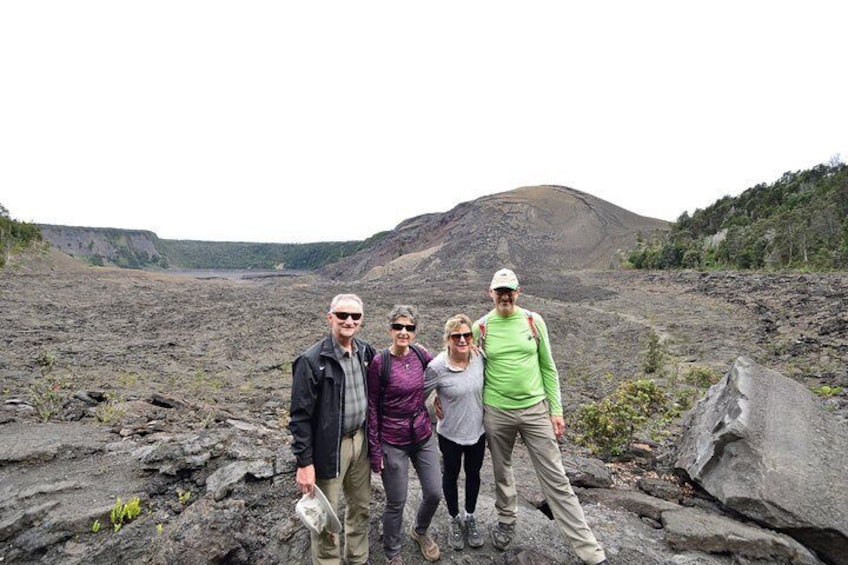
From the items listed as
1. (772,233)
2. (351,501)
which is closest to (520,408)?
(351,501)

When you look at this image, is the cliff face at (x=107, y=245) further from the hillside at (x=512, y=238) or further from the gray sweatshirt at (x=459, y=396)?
the gray sweatshirt at (x=459, y=396)

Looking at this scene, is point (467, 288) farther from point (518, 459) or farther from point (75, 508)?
point (75, 508)

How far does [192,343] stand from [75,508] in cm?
1130

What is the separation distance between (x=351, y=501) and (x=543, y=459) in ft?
4.78

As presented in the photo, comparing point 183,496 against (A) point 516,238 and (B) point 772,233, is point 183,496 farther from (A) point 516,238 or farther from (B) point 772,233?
(A) point 516,238

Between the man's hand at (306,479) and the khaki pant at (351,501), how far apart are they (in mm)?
173

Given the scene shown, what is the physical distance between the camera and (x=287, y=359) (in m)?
12.2

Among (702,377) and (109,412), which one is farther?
(702,377)

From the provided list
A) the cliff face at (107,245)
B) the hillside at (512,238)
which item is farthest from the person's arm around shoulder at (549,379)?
the cliff face at (107,245)

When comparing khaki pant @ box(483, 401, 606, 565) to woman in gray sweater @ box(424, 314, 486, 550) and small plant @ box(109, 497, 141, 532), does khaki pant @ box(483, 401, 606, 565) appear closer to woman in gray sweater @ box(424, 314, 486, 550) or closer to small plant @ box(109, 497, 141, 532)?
woman in gray sweater @ box(424, 314, 486, 550)

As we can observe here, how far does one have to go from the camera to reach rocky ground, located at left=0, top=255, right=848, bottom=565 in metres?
3.30

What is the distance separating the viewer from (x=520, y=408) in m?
3.12

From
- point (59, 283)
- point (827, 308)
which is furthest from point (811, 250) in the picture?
point (59, 283)

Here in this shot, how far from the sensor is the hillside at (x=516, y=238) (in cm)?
5078
